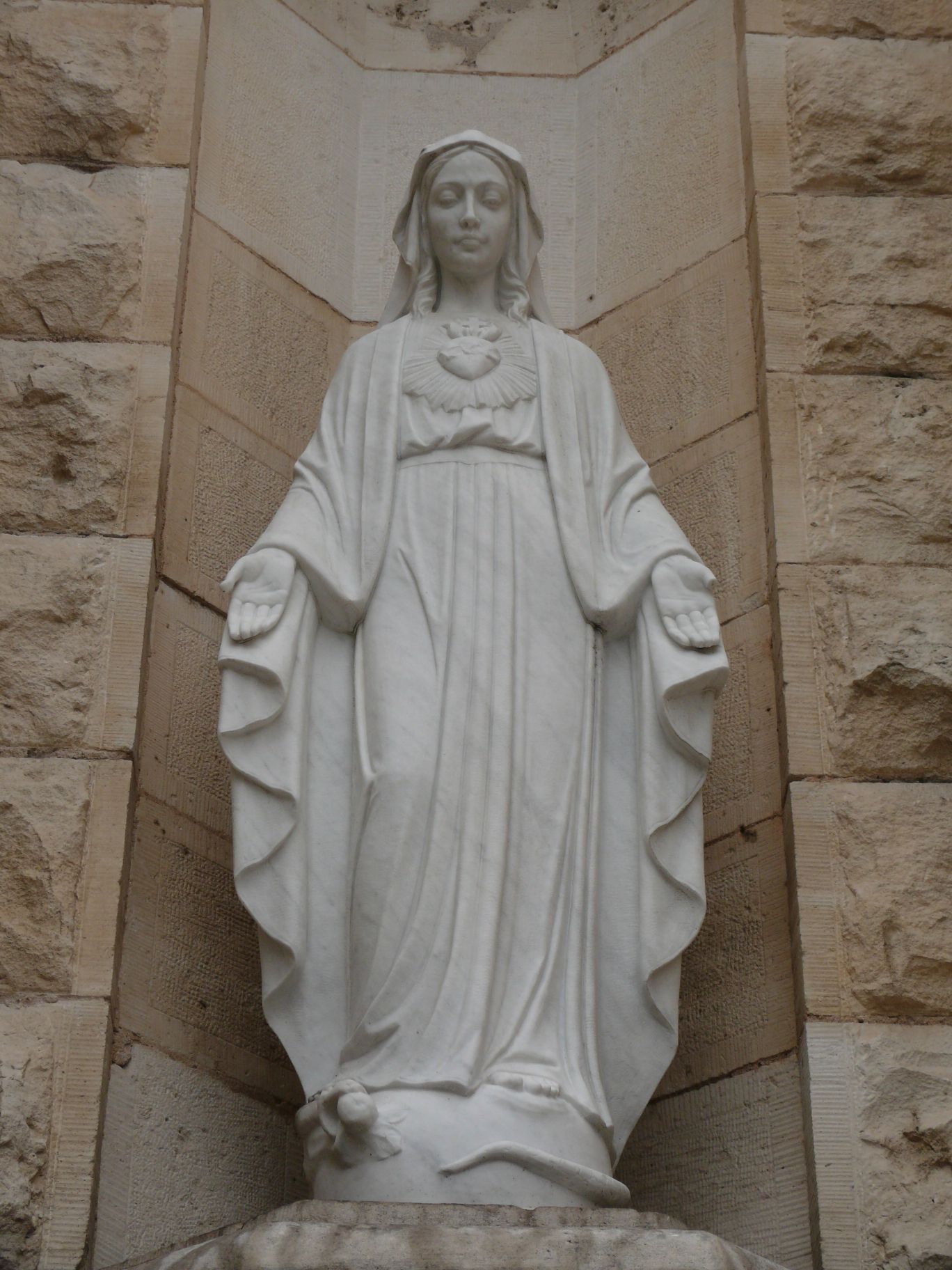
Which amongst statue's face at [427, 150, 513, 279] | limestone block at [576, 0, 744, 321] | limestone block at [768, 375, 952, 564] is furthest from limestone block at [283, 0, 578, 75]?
limestone block at [768, 375, 952, 564]

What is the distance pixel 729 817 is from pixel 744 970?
40 cm

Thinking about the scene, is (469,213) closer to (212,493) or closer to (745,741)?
(212,493)

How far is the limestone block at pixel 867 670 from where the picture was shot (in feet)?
17.2

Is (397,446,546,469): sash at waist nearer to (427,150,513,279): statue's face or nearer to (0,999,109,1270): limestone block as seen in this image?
(427,150,513,279): statue's face

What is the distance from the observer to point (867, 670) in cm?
531

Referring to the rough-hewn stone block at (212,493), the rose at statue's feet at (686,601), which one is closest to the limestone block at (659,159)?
the rough-hewn stone block at (212,493)

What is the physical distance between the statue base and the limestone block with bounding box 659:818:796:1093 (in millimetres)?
1148

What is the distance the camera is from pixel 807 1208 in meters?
4.79

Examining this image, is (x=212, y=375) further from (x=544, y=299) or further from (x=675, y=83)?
(x=675, y=83)

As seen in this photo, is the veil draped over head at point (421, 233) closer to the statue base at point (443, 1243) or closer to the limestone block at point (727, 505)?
the limestone block at point (727, 505)

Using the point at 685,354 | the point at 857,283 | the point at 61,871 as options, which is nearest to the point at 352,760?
the point at 61,871

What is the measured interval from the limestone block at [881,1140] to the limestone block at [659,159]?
8.00ft

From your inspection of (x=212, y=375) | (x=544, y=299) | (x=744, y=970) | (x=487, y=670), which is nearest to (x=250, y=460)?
(x=212, y=375)

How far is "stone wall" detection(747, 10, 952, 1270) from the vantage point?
4805mm
